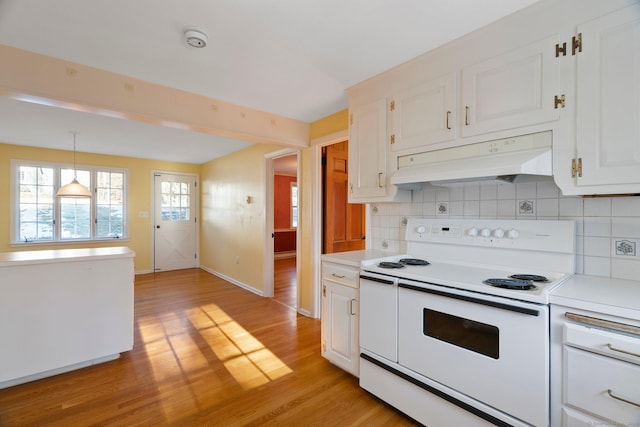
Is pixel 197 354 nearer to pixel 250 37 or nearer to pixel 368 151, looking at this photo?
pixel 368 151

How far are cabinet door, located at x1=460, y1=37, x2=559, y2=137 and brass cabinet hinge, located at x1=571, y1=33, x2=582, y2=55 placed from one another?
0.23ft

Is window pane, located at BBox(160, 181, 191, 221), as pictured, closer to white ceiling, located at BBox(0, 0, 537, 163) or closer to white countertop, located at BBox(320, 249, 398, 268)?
white ceiling, located at BBox(0, 0, 537, 163)

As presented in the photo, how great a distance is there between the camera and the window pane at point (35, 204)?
4.73m

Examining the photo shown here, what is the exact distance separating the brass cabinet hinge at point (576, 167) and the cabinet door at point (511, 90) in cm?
24

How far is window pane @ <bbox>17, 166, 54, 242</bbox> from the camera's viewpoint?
15.5 ft

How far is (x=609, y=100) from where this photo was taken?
51.2 inches

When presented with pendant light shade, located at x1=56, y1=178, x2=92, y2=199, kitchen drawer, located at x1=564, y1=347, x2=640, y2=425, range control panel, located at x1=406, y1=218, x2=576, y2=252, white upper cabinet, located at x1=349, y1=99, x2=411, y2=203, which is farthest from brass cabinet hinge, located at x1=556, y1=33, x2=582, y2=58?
pendant light shade, located at x1=56, y1=178, x2=92, y2=199

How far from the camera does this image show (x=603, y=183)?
4.32 ft

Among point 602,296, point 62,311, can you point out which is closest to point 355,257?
point 602,296

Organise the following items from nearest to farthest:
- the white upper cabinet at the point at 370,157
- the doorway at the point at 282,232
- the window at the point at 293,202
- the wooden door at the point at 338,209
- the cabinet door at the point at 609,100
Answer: the cabinet door at the point at 609,100 < the white upper cabinet at the point at 370,157 < the wooden door at the point at 338,209 < the doorway at the point at 282,232 < the window at the point at 293,202

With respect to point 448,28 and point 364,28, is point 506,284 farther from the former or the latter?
point 364,28

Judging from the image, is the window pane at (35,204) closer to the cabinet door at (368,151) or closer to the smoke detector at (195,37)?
the smoke detector at (195,37)

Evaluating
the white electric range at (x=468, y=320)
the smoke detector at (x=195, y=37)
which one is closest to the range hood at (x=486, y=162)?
the white electric range at (x=468, y=320)

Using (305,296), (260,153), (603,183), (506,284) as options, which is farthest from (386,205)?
(260,153)
